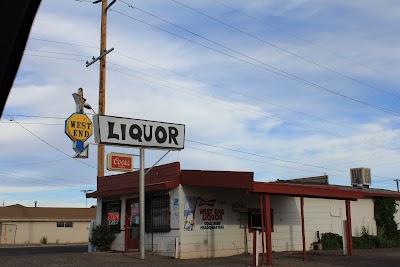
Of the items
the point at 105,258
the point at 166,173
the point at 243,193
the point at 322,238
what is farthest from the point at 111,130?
the point at 322,238

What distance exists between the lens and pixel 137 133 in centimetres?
1728

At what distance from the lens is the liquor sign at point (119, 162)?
17781mm

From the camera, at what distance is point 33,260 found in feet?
52.5

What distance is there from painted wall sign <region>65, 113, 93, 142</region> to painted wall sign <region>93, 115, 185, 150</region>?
Answer: 23.2 ft

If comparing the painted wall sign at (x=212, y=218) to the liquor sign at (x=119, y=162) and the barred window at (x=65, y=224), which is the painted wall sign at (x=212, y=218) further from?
the barred window at (x=65, y=224)

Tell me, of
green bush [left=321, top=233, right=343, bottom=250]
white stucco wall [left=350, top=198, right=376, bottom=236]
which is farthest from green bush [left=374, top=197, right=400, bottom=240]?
green bush [left=321, top=233, right=343, bottom=250]

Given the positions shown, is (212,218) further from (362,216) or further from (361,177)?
(361,177)

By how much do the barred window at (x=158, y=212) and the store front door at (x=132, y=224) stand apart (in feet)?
3.04

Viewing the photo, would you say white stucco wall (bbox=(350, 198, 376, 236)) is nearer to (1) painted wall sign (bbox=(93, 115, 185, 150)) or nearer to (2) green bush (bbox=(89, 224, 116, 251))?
(1) painted wall sign (bbox=(93, 115, 185, 150))

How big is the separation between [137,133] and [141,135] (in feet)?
0.55

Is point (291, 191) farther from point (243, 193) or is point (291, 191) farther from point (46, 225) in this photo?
point (46, 225)

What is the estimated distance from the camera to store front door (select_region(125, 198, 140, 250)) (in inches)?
807

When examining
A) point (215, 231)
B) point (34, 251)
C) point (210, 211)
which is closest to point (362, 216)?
point (215, 231)

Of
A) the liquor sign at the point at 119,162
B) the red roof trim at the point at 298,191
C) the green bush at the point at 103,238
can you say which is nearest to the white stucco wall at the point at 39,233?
the green bush at the point at 103,238
